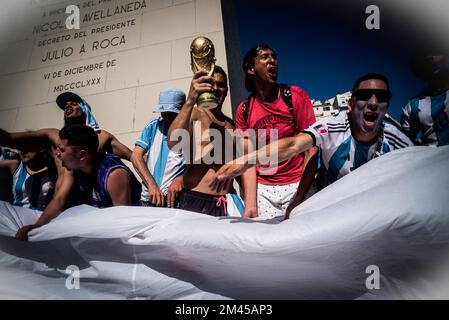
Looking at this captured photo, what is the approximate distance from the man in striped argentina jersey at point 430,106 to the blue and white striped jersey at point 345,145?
0.46 m

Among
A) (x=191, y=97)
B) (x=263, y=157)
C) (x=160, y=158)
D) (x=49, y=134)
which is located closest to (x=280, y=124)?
(x=191, y=97)

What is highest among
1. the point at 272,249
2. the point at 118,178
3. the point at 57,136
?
the point at 57,136

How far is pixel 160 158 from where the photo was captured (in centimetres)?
300

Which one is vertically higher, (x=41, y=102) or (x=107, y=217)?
(x=41, y=102)

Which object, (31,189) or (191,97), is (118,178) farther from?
(31,189)

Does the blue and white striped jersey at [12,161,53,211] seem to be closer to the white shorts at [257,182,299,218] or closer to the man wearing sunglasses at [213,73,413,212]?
the white shorts at [257,182,299,218]

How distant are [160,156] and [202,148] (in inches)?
24.9

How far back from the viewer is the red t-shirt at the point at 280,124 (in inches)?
94.9

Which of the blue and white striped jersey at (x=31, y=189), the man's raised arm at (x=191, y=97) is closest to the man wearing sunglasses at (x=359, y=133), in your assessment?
the man's raised arm at (x=191, y=97)

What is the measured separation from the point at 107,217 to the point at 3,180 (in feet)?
7.39

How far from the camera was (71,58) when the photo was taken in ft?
15.3

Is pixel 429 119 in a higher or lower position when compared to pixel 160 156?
lower
